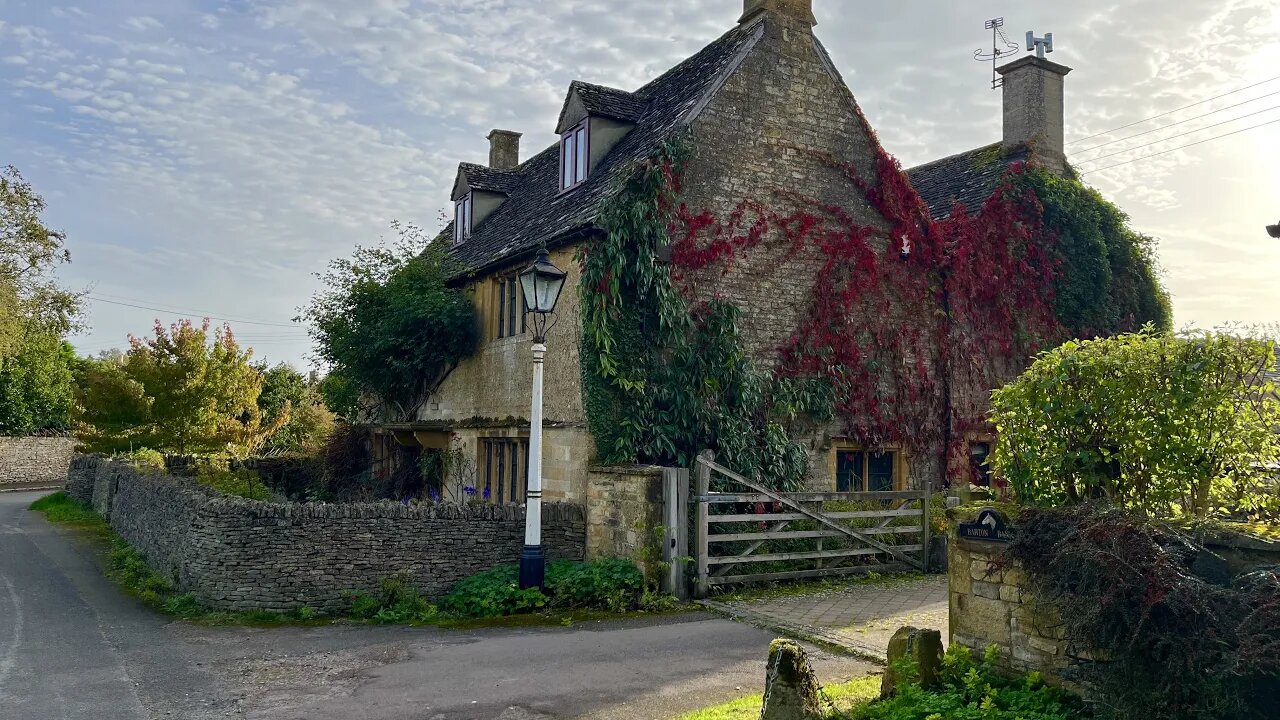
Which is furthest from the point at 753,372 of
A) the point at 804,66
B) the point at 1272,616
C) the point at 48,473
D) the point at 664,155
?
the point at 48,473

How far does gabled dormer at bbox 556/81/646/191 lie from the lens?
1778 cm

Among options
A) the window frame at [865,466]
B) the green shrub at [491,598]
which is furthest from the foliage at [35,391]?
the window frame at [865,466]

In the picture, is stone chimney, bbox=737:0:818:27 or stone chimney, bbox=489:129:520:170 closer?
stone chimney, bbox=737:0:818:27

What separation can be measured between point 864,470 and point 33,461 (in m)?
43.6

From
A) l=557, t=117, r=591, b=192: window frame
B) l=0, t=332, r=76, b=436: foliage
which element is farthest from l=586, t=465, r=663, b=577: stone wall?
l=0, t=332, r=76, b=436: foliage

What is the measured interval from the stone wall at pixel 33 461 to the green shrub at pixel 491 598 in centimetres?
3807

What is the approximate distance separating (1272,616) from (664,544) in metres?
7.97

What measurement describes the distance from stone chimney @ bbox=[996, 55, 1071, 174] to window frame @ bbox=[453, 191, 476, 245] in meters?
13.0

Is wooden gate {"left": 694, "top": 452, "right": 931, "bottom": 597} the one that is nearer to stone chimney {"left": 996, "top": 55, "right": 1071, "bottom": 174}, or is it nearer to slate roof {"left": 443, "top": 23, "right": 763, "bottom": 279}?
slate roof {"left": 443, "top": 23, "right": 763, "bottom": 279}

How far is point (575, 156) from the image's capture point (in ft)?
60.2

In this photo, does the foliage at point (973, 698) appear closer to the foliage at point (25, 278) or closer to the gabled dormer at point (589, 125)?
the gabled dormer at point (589, 125)

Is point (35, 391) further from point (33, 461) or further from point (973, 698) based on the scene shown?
point (973, 698)

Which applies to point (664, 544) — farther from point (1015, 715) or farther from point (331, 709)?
point (1015, 715)

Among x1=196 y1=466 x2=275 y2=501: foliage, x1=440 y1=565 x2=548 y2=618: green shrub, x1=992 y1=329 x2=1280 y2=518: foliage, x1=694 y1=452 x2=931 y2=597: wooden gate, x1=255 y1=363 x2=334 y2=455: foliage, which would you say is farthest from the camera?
x1=255 y1=363 x2=334 y2=455: foliage
